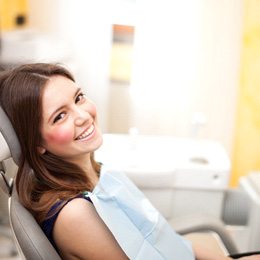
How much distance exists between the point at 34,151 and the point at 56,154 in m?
0.06

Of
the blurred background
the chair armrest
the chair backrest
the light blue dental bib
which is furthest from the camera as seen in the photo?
the blurred background

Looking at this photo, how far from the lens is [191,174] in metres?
1.58

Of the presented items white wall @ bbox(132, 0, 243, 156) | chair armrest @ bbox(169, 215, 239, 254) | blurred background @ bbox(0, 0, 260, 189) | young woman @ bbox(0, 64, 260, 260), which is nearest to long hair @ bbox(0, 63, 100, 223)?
young woman @ bbox(0, 64, 260, 260)

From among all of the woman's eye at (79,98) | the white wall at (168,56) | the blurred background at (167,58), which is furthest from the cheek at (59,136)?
the white wall at (168,56)

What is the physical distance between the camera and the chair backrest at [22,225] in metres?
0.90

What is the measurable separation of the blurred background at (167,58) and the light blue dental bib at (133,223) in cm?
90

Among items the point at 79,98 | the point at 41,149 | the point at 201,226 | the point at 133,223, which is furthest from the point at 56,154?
the point at 201,226

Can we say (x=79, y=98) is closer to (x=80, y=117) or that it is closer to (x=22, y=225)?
(x=80, y=117)

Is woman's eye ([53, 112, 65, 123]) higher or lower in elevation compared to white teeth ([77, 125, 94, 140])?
higher

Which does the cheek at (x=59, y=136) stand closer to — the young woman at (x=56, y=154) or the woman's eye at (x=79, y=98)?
the young woman at (x=56, y=154)

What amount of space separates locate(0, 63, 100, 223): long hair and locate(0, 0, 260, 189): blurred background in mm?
1062

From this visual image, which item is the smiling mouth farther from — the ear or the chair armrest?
the chair armrest

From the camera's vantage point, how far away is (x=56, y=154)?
104cm

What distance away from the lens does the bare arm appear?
3.10 feet
